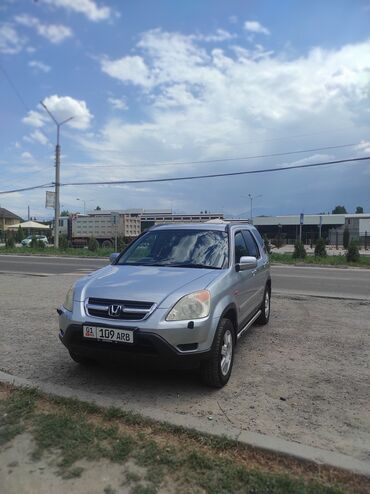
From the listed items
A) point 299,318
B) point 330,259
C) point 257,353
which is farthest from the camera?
point 330,259

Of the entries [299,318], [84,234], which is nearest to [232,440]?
[299,318]

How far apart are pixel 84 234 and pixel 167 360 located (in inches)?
1838

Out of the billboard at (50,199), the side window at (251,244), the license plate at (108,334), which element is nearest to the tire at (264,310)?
the side window at (251,244)

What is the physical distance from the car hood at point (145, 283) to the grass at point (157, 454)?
1.02 m

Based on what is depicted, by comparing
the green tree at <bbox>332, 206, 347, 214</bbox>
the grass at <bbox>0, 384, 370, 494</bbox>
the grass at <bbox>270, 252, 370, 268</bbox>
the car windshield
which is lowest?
the grass at <bbox>0, 384, 370, 494</bbox>

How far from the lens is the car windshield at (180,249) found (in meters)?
5.08

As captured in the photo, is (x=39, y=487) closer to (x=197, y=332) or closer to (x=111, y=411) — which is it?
(x=111, y=411)

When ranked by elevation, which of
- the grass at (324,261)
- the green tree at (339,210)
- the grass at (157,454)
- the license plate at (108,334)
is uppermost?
the green tree at (339,210)

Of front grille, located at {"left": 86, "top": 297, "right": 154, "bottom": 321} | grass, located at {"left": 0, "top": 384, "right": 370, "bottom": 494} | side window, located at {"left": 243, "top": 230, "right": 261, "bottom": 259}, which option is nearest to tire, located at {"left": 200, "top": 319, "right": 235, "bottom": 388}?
front grille, located at {"left": 86, "top": 297, "right": 154, "bottom": 321}

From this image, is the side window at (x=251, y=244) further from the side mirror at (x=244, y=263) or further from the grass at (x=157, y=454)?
the grass at (x=157, y=454)

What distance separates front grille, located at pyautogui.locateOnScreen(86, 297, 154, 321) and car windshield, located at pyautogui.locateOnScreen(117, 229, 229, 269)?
1092 millimetres

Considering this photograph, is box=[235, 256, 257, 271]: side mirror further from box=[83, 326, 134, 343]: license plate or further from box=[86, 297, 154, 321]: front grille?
box=[83, 326, 134, 343]: license plate

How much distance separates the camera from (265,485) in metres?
2.75

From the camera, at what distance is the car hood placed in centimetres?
411
